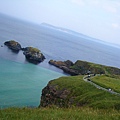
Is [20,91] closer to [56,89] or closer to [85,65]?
[56,89]

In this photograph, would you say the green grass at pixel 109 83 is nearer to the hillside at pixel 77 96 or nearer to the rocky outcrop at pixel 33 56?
the hillside at pixel 77 96

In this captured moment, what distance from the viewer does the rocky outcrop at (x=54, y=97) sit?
4931 cm

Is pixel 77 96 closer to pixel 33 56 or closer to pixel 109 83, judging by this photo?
pixel 109 83

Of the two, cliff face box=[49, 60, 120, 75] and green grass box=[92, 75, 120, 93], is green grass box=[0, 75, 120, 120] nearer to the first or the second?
green grass box=[92, 75, 120, 93]

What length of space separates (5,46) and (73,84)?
313ft

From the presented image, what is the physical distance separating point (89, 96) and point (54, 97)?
34.3ft

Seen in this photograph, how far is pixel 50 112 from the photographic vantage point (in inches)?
528

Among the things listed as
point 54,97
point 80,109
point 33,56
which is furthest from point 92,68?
point 80,109

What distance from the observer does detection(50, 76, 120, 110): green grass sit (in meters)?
38.6

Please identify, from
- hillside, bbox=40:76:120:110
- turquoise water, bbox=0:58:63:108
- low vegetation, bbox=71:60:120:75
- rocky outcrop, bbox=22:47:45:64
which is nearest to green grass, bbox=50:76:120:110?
hillside, bbox=40:76:120:110

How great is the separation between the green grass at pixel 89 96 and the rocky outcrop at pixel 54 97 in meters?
0.92

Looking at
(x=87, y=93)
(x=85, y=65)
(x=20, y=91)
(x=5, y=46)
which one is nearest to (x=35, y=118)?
(x=87, y=93)

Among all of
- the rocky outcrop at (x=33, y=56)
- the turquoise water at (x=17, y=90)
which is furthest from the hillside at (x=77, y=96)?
the rocky outcrop at (x=33, y=56)

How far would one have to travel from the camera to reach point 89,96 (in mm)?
45438
